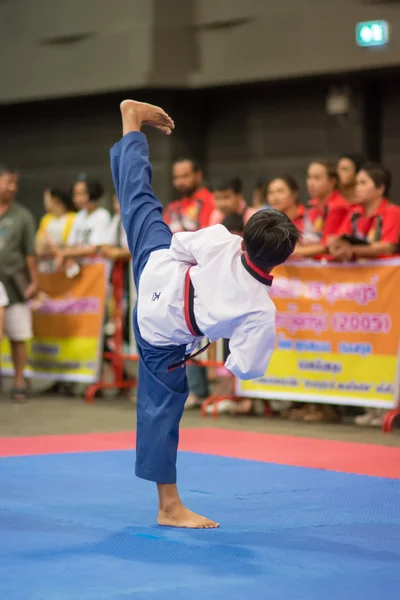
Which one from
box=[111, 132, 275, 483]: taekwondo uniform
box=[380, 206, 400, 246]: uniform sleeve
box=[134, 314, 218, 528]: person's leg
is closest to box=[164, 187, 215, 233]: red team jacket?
box=[380, 206, 400, 246]: uniform sleeve

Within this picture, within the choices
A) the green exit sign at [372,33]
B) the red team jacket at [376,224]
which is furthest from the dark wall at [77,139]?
the red team jacket at [376,224]

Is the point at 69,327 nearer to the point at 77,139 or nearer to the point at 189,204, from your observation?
the point at 189,204

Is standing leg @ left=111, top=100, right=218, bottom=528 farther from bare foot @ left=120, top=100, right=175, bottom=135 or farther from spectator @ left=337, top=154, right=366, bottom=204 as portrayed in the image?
spectator @ left=337, top=154, right=366, bottom=204

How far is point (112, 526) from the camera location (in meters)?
4.28

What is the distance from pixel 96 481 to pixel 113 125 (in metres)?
9.67

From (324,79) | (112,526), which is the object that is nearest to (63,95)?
(324,79)

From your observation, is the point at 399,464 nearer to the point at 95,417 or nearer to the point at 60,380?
the point at 95,417

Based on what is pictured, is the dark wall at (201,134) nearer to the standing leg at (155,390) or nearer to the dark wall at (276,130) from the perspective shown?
the dark wall at (276,130)

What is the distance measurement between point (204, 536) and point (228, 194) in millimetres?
4582

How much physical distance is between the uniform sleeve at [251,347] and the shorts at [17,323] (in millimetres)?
5812

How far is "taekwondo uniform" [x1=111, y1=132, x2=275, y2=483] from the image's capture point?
4.02 meters

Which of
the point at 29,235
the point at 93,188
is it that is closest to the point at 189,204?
the point at 93,188

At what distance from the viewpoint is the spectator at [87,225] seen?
31.3 ft

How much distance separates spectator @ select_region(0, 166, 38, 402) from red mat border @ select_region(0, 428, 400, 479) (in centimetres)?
250
